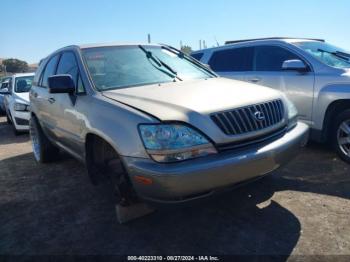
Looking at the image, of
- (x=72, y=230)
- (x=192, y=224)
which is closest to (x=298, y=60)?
(x=192, y=224)

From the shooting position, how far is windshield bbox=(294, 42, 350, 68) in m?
5.06

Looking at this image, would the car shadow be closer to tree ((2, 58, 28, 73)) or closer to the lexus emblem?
the lexus emblem

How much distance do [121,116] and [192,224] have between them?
1191 mm

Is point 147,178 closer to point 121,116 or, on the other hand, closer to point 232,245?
point 121,116

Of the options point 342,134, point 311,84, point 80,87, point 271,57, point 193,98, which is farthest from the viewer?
point 271,57

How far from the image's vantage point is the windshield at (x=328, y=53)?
5.06m

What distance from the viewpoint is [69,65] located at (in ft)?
14.0

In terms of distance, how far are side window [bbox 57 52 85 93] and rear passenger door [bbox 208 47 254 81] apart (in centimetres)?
298

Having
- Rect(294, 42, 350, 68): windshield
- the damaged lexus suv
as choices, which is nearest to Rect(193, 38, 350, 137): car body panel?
Rect(294, 42, 350, 68): windshield

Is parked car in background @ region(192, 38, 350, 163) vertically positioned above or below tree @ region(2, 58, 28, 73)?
above

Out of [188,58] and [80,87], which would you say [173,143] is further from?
[188,58]

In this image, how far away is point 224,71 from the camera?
6539 mm

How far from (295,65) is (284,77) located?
1.21 ft

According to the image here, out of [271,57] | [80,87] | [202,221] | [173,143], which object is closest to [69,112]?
[80,87]
